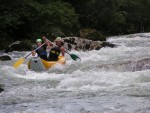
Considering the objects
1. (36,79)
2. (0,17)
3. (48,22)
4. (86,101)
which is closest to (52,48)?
(36,79)

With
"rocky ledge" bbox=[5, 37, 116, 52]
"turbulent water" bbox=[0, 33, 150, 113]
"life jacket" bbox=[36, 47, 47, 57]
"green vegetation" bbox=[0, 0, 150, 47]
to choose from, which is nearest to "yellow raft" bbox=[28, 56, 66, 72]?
"turbulent water" bbox=[0, 33, 150, 113]

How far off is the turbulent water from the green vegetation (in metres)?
10.9

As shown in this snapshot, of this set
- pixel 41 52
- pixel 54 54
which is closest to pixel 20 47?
pixel 41 52

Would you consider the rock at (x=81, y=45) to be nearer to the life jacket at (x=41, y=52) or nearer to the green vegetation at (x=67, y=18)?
the green vegetation at (x=67, y=18)

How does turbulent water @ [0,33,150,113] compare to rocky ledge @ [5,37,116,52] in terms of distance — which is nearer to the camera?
turbulent water @ [0,33,150,113]

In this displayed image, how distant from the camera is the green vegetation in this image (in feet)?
73.1

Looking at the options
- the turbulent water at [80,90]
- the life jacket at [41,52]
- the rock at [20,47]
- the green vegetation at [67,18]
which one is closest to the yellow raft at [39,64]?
the turbulent water at [80,90]

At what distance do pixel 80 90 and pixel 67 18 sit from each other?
65.5ft

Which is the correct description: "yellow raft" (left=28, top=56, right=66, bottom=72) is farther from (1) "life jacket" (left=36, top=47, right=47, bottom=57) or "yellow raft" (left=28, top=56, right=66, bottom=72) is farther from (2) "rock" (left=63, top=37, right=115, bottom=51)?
(2) "rock" (left=63, top=37, right=115, bottom=51)

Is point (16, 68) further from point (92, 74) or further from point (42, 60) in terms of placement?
point (92, 74)

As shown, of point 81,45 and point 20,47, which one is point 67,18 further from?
point 20,47

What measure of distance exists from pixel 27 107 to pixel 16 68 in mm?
5674

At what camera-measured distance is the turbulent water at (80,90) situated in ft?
22.4

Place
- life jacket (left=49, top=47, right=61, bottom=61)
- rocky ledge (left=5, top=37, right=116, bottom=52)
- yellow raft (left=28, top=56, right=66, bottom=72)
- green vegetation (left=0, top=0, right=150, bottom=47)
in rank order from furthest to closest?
green vegetation (left=0, top=0, right=150, bottom=47)
rocky ledge (left=5, top=37, right=116, bottom=52)
life jacket (left=49, top=47, right=61, bottom=61)
yellow raft (left=28, top=56, right=66, bottom=72)
